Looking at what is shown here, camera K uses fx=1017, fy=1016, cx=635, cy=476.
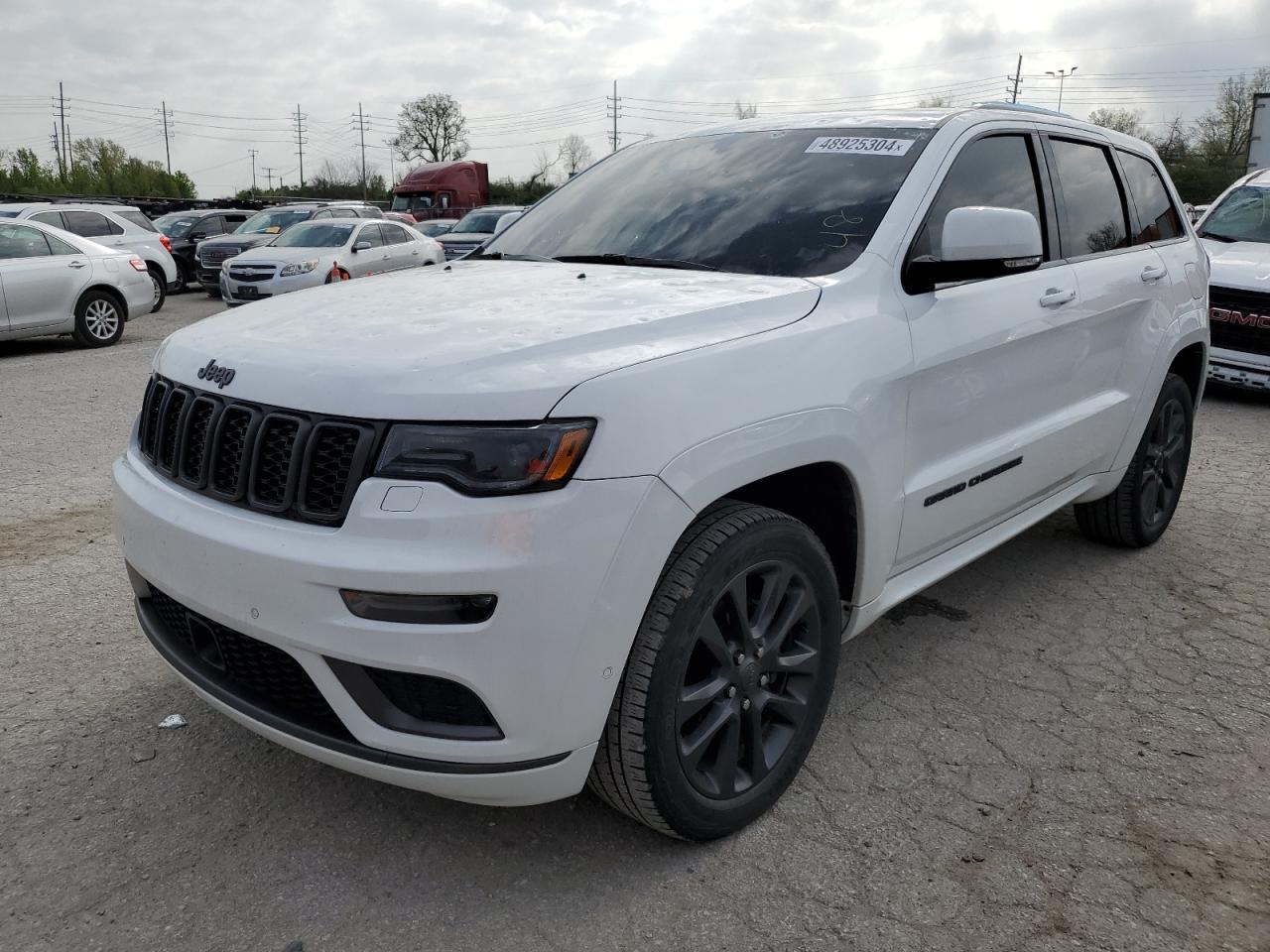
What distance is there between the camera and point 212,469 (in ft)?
7.48

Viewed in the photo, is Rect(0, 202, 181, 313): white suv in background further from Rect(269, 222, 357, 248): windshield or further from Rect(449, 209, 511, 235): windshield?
Rect(449, 209, 511, 235): windshield

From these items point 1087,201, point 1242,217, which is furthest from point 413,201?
point 1087,201

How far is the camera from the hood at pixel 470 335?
204 cm

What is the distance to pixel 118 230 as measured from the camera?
1537cm

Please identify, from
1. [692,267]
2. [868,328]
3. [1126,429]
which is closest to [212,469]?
[692,267]

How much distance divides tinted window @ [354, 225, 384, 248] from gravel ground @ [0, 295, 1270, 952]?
42.5 ft

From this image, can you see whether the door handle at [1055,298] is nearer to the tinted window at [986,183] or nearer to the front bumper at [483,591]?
the tinted window at [986,183]

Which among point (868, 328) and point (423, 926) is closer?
point (423, 926)

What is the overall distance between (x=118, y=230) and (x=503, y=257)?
1420 cm

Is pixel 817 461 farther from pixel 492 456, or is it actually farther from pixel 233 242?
pixel 233 242

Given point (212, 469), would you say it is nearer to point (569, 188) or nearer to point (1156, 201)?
point (569, 188)

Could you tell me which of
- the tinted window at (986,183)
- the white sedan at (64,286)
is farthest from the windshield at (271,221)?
the tinted window at (986,183)

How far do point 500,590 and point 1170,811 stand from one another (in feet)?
6.39

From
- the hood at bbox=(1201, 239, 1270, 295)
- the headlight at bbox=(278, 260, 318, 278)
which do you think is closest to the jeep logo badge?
the hood at bbox=(1201, 239, 1270, 295)
